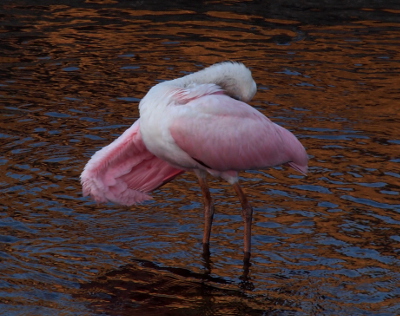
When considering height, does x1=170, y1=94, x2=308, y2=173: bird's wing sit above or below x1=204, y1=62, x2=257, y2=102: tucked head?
below

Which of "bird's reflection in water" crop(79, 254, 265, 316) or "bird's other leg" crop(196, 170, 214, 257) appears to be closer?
"bird's reflection in water" crop(79, 254, 265, 316)

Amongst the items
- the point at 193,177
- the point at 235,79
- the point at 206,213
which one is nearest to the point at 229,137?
the point at 235,79

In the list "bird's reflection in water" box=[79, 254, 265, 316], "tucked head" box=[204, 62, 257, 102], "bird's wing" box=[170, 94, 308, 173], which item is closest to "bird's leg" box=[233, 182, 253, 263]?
"bird's reflection in water" box=[79, 254, 265, 316]

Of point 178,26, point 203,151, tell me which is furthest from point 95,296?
point 178,26

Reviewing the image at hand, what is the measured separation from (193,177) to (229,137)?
5.49ft

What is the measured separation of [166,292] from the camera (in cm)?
618

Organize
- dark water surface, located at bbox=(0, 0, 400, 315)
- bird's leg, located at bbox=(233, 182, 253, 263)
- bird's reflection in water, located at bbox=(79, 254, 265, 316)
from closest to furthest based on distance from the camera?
bird's reflection in water, located at bbox=(79, 254, 265, 316) → dark water surface, located at bbox=(0, 0, 400, 315) → bird's leg, located at bbox=(233, 182, 253, 263)

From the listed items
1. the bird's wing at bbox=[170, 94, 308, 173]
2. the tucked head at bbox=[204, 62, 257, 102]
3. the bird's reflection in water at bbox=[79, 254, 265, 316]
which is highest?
the tucked head at bbox=[204, 62, 257, 102]

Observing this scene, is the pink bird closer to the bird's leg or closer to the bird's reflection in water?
the bird's leg

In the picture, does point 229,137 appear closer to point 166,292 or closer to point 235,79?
point 235,79

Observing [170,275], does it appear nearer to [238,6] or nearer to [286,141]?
[286,141]

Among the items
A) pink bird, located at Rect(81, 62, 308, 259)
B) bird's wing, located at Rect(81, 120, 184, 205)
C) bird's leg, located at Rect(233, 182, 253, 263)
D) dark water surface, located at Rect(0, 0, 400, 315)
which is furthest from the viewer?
bird's wing, located at Rect(81, 120, 184, 205)

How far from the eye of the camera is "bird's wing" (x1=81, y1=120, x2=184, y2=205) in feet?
22.7

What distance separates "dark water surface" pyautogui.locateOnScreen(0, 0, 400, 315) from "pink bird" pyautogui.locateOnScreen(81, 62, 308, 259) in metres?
0.37
